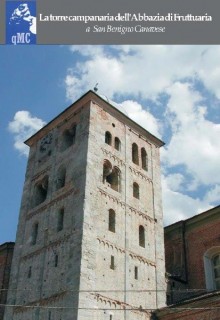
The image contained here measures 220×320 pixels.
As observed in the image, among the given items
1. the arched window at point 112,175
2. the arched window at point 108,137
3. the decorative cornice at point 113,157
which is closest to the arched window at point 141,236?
the arched window at point 112,175

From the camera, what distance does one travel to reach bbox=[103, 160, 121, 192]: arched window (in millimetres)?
25359

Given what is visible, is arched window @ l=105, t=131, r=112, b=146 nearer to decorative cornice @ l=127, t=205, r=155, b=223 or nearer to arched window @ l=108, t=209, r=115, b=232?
decorative cornice @ l=127, t=205, r=155, b=223

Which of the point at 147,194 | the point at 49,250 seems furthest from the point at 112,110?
the point at 49,250

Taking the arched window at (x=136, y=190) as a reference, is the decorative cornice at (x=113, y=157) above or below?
above

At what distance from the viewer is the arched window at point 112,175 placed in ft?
83.2

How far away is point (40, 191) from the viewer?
27203 millimetres

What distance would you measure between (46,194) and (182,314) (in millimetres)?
10043

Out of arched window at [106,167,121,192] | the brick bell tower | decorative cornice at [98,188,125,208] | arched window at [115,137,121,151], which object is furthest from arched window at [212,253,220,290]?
arched window at [115,137,121,151]

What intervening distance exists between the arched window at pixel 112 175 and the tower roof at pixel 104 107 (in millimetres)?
3720

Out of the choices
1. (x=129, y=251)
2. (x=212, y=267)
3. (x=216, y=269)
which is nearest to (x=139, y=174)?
(x=129, y=251)

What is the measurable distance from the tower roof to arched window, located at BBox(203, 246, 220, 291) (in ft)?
25.6

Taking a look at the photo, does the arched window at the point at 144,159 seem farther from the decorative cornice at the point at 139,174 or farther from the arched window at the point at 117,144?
the arched window at the point at 117,144

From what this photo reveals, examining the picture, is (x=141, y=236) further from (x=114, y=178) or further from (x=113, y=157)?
(x=113, y=157)

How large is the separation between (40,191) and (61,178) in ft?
7.21
